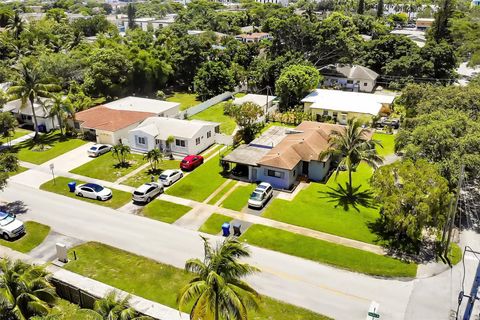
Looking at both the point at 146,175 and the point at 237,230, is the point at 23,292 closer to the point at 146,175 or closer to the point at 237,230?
the point at 237,230

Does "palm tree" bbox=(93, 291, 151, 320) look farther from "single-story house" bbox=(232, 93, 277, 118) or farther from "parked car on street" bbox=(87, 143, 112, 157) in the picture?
"single-story house" bbox=(232, 93, 277, 118)

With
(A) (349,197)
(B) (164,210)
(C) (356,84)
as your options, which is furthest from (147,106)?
(C) (356,84)

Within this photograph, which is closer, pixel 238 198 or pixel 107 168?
pixel 238 198

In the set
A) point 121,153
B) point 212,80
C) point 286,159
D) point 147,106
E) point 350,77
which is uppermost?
point 212,80

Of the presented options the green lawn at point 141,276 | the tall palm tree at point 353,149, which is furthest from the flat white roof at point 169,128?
the green lawn at point 141,276

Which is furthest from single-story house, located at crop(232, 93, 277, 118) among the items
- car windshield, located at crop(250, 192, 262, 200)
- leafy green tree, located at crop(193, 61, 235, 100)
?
car windshield, located at crop(250, 192, 262, 200)

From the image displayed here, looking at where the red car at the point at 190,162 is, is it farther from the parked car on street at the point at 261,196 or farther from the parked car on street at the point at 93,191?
the parked car on street at the point at 261,196
